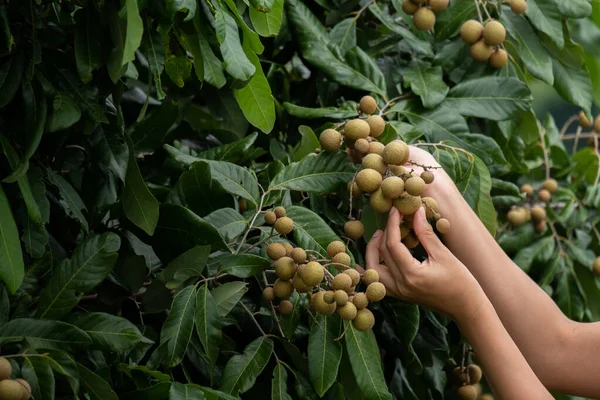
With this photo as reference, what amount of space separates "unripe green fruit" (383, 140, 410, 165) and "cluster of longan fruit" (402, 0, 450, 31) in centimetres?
50

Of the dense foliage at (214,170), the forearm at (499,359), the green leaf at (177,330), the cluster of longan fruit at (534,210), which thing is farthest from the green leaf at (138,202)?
the cluster of longan fruit at (534,210)

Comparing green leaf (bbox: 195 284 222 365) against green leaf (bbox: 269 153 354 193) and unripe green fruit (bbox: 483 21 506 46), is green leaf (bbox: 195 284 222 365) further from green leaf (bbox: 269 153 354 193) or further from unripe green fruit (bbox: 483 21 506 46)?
unripe green fruit (bbox: 483 21 506 46)

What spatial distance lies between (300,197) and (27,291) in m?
0.51

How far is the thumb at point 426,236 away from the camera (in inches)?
50.4

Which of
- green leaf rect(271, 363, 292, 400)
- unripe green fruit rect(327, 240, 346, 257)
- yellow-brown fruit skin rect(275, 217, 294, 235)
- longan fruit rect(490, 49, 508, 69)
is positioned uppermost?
longan fruit rect(490, 49, 508, 69)

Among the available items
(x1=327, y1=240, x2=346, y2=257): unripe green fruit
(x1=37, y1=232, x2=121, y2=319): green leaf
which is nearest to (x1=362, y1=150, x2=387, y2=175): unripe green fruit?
(x1=327, y1=240, x2=346, y2=257): unripe green fruit

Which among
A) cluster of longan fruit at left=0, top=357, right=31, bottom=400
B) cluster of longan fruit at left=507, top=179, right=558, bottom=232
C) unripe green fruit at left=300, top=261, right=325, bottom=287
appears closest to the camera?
cluster of longan fruit at left=0, top=357, right=31, bottom=400

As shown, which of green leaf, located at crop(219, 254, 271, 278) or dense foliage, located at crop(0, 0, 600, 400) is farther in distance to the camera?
green leaf, located at crop(219, 254, 271, 278)

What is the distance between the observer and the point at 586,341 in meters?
1.52

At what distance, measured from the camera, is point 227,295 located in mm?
1285

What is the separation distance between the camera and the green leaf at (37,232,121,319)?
1185mm

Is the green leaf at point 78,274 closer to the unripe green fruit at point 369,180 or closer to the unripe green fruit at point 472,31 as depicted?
the unripe green fruit at point 369,180

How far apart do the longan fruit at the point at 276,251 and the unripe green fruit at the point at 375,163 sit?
0.17m

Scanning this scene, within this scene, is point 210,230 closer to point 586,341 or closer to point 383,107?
point 383,107
